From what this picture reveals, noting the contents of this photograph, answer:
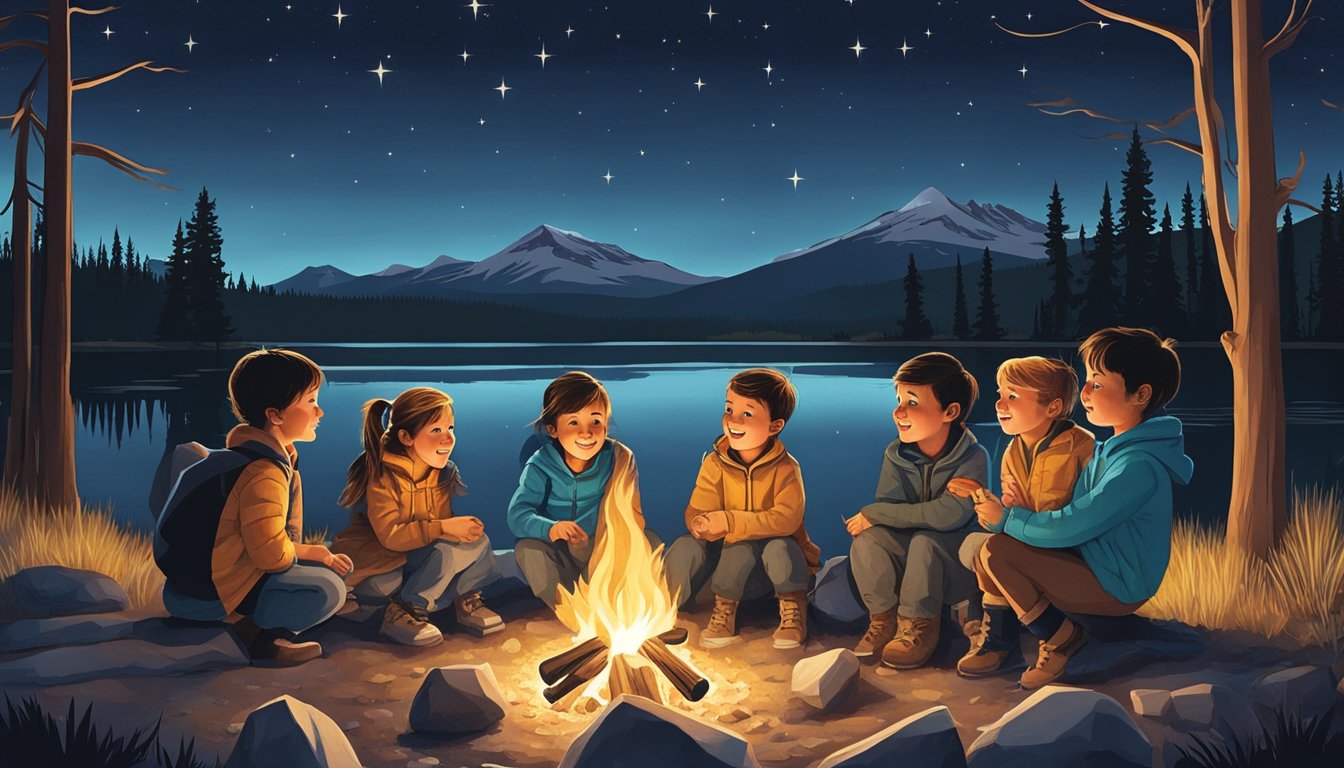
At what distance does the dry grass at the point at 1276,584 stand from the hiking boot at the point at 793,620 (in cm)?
211

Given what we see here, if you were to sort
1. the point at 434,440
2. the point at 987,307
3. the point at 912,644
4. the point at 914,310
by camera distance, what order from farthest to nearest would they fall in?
the point at 914,310, the point at 987,307, the point at 434,440, the point at 912,644

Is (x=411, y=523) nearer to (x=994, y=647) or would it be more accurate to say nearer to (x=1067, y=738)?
(x=994, y=647)

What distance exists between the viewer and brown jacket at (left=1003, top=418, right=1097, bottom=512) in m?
5.06

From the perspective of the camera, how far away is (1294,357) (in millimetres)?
49094

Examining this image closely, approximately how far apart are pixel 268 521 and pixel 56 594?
7.28 ft

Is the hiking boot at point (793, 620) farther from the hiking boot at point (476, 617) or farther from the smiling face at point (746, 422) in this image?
the hiking boot at point (476, 617)

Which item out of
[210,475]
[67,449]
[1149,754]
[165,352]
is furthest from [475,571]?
[165,352]

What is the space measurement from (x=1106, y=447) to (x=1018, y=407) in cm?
44

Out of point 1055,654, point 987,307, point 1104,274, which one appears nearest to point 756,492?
point 1055,654

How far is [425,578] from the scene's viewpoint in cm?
598

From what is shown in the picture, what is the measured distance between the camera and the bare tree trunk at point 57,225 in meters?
7.94

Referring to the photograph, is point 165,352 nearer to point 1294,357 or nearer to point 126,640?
point 126,640

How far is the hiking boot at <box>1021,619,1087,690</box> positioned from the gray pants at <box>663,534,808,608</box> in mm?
1325

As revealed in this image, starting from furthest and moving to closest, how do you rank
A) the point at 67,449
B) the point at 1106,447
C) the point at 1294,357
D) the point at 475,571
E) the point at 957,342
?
1. the point at 957,342
2. the point at 1294,357
3. the point at 67,449
4. the point at 475,571
5. the point at 1106,447
